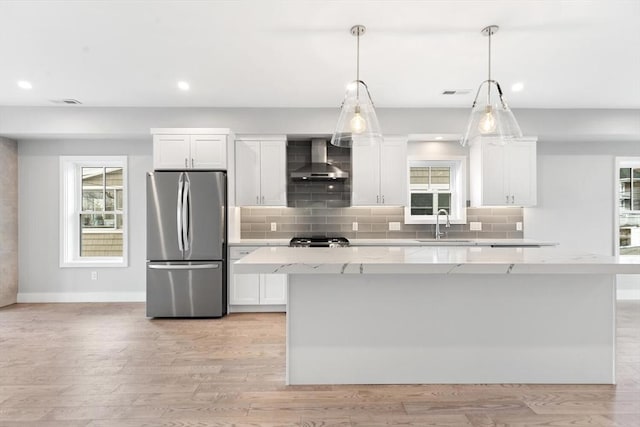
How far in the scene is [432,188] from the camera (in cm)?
530

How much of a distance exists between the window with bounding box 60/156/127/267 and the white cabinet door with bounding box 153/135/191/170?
43.3 inches

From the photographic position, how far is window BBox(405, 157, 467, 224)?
526cm

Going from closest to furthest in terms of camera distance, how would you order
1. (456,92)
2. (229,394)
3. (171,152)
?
(229,394)
(456,92)
(171,152)

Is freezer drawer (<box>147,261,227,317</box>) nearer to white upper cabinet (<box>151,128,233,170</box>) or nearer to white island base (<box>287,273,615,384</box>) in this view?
white upper cabinet (<box>151,128,233,170</box>)

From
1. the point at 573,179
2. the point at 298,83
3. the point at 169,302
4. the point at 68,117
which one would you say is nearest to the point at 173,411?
the point at 169,302

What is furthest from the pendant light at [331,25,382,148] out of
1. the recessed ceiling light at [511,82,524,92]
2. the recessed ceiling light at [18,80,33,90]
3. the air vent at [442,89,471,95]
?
the recessed ceiling light at [18,80,33,90]

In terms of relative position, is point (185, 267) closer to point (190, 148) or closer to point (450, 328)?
point (190, 148)

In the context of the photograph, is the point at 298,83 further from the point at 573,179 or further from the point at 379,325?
the point at 573,179

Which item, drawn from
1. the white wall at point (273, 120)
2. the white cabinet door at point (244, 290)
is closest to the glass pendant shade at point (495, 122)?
the white wall at point (273, 120)

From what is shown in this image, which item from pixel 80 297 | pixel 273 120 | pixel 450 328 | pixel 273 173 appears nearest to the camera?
pixel 450 328

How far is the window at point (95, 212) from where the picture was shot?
17.3 ft

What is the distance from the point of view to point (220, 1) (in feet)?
7.84

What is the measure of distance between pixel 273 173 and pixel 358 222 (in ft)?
4.43

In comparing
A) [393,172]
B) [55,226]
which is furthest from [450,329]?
[55,226]
